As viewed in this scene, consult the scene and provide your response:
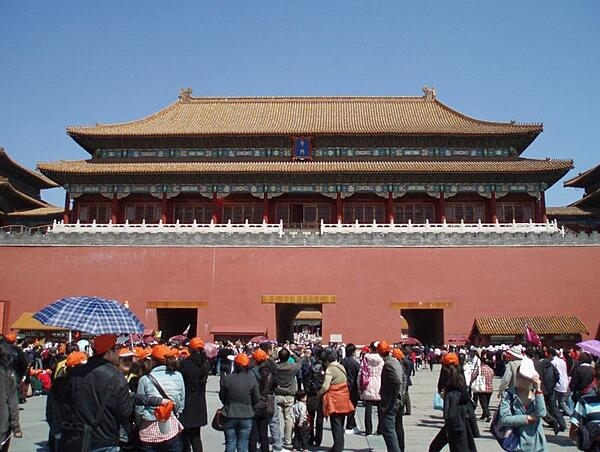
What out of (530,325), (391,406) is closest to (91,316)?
(391,406)

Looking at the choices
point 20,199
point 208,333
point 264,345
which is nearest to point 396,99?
point 208,333

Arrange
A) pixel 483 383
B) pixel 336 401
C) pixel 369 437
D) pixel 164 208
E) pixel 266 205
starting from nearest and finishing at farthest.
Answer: pixel 336 401 → pixel 369 437 → pixel 483 383 → pixel 266 205 → pixel 164 208

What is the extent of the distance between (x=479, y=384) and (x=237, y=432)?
5.14 meters

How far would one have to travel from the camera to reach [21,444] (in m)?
7.48

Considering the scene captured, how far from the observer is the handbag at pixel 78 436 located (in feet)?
12.9

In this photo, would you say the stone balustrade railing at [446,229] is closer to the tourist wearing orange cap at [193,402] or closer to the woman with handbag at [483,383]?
the woman with handbag at [483,383]

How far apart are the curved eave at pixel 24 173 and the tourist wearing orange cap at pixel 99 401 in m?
26.7

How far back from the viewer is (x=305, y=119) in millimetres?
28422

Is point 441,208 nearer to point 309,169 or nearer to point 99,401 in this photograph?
point 309,169

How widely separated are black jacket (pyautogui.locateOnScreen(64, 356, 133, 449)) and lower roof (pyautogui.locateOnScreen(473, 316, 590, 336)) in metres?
17.9

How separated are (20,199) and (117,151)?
6.81m

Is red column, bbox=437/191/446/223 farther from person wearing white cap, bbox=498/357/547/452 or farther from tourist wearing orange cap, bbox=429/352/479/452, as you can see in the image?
person wearing white cap, bbox=498/357/547/452

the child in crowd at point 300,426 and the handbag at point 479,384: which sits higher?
the handbag at point 479,384

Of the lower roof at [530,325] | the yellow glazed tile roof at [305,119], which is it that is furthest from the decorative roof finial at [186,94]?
the lower roof at [530,325]
